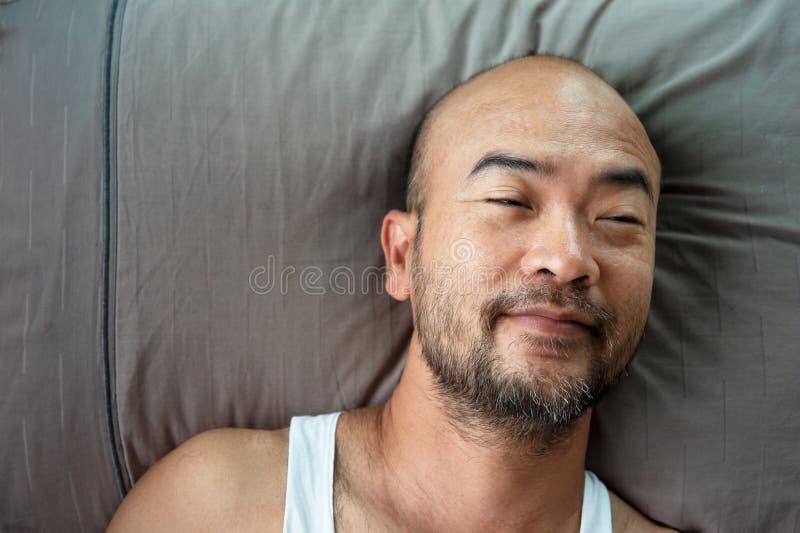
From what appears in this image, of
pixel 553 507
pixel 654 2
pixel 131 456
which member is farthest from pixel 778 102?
pixel 131 456

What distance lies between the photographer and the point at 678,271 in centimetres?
141

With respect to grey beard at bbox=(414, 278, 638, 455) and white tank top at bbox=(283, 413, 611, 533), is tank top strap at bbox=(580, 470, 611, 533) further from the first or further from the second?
grey beard at bbox=(414, 278, 638, 455)

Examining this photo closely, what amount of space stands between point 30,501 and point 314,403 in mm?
536

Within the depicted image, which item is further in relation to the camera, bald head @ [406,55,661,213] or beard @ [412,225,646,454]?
bald head @ [406,55,661,213]

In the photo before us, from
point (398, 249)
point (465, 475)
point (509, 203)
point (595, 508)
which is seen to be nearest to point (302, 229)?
point (398, 249)

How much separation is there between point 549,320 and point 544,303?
0.09 feet

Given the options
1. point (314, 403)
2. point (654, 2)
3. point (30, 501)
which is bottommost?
point (30, 501)

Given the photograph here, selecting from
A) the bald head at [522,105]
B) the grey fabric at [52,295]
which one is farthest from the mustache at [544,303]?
the grey fabric at [52,295]

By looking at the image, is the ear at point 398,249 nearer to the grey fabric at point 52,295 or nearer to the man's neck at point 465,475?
the man's neck at point 465,475

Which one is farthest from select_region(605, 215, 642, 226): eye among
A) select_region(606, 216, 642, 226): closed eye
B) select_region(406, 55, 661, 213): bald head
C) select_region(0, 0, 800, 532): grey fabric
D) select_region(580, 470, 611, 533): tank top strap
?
select_region(580, 470, 611, 533): tank top strap

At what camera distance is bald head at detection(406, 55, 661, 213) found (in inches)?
47.5

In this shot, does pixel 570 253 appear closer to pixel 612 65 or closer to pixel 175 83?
pixel 612 65

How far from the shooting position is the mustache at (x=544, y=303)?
110cm

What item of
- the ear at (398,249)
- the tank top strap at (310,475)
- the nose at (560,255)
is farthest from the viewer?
the ear at (398,249)
